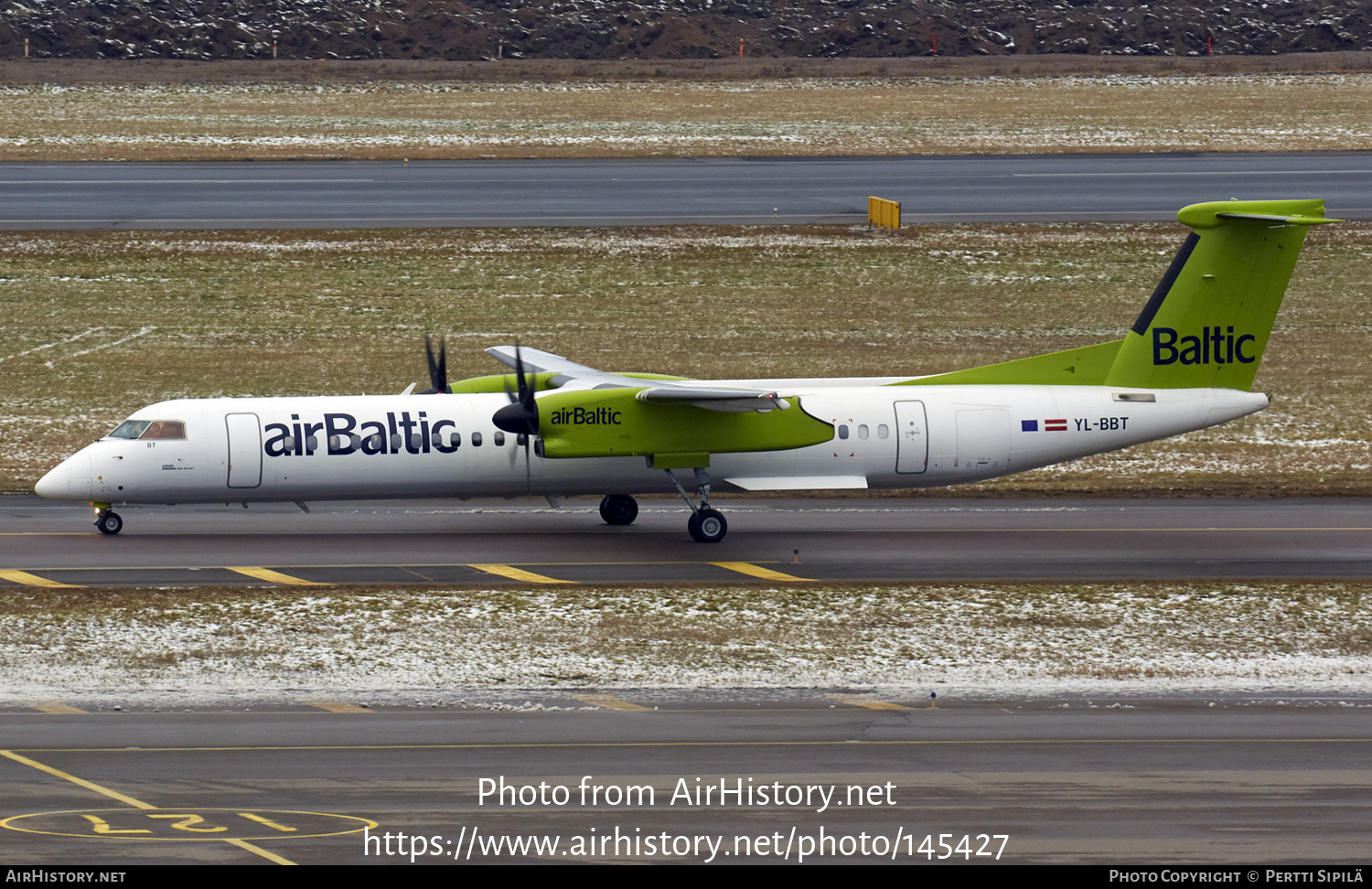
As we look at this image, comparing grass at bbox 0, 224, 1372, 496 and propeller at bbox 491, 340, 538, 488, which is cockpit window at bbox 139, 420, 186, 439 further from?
grass at bbox 0, 224, 1372, 496

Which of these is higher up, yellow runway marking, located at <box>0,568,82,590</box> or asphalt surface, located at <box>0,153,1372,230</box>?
asphalt surface, located at <box>0,153,1372,230</box>

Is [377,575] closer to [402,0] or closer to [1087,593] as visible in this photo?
[1087,593]

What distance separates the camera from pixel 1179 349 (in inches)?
1129

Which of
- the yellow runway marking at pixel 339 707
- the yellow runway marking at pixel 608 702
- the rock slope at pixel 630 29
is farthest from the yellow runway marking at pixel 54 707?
the rock slope at pixel 630 29

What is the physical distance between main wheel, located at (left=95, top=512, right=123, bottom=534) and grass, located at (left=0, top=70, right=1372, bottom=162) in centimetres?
3640

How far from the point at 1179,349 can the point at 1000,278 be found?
73.3 ft

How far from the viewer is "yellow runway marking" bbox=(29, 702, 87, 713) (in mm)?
19234

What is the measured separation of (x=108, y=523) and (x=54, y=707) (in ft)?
31.3

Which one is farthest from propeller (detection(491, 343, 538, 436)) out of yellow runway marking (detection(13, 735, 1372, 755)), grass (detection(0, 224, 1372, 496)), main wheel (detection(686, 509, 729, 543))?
grass (detection(0, 224, 1372, 496))

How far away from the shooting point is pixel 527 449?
1086 inches

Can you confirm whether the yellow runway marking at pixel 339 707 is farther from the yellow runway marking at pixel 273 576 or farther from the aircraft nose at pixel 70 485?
the aircraft nose at pixel 70 485

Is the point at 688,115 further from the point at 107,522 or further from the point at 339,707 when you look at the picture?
the point at 339,707

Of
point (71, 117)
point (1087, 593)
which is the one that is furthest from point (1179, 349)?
point (71, 117)

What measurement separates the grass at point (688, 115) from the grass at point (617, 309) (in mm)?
12603
